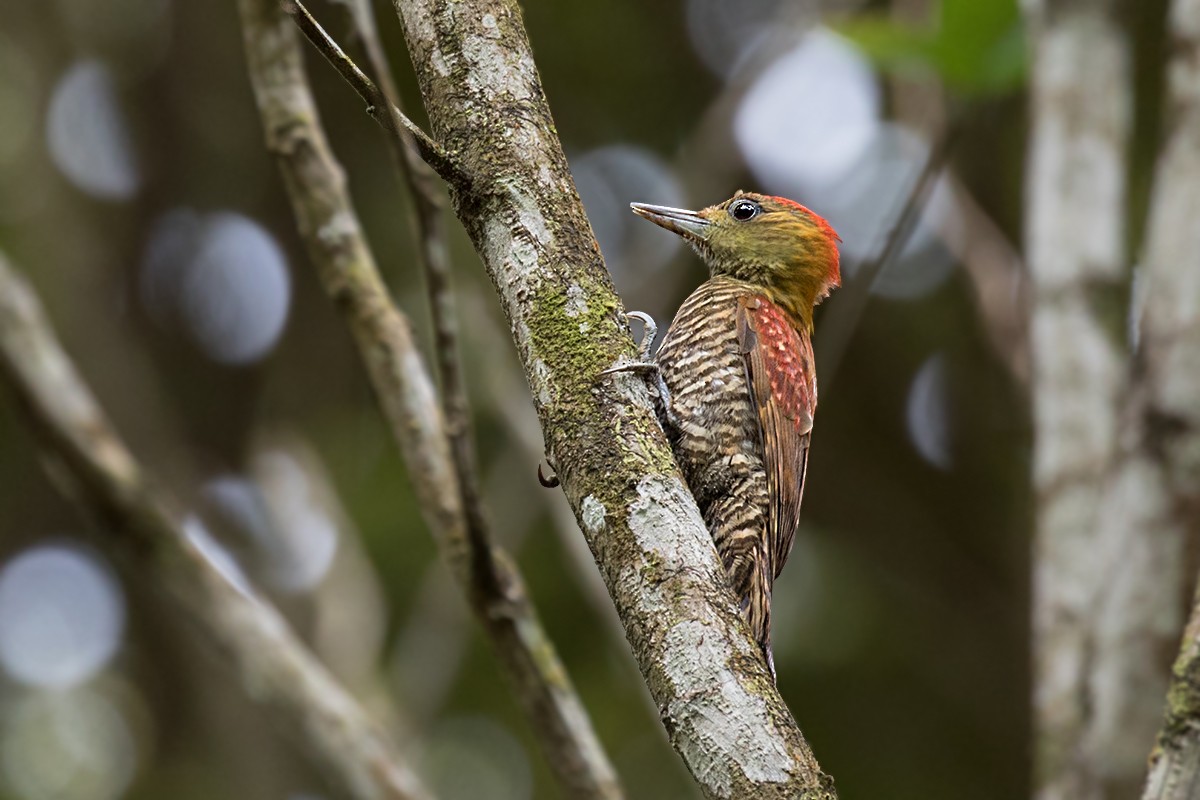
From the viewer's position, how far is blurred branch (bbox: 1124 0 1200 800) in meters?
2.88

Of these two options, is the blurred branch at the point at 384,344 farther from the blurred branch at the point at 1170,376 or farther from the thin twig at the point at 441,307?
the blurred branch at the point at 1170,376

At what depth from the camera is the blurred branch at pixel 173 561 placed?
9.82 feet

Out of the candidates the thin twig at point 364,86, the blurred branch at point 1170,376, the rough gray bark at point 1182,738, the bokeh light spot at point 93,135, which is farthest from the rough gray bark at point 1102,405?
the bokeh light spot at point 93,135

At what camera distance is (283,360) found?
262 inches

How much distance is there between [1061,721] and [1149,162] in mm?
4468

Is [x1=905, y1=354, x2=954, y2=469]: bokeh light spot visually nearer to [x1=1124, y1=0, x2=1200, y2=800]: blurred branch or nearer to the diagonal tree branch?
[x1=1124, y1=0, x2=1200, y2=800]: blurred branch

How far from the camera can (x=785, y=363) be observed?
3.95 m

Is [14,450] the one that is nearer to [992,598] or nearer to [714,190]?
[714,190]

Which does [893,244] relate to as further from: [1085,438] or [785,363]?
[1085,438]

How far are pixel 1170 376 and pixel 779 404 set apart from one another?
116 cm

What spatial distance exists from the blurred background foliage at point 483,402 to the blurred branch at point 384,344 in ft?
10.2

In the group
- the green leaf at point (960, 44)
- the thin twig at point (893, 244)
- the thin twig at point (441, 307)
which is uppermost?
the green leaf at point (960, 44)

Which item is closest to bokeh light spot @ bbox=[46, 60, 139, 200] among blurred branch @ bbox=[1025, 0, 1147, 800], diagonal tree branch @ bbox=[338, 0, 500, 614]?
diagonal tree branch @ bbox=[338, 0, 500, 614]

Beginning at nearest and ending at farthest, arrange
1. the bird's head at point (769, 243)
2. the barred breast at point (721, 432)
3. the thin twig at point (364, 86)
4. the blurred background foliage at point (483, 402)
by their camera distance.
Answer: the thin twig at point (364, 86)
the barred breast at point (721, 432)
the bird's head at point (769, 243)
the blurred background foliage at point (483, 402)
